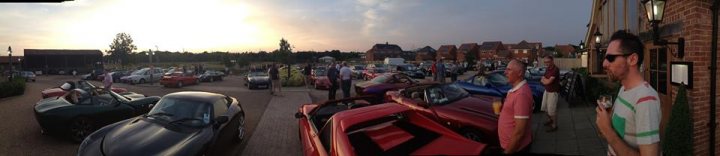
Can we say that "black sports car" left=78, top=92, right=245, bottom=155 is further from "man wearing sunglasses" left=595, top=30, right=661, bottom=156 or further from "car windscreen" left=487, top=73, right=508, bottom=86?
"car windscreen" left=487, top=73, right=508, bottom=86

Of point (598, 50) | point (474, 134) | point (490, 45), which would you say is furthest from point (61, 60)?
point (490, 45)

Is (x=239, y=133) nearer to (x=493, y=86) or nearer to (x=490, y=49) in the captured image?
(x=493, y=86)

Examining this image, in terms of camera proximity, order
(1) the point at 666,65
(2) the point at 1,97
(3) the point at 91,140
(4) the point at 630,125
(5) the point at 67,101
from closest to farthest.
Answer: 1. (4) the point at 630,125
2. (3) the point at 91,140
3. (1) the point at 666,65
4. (5) the point at 67,101
5. (2) the point at 1,97

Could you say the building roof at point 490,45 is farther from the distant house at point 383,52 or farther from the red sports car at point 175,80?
the red sports car at point 175,80

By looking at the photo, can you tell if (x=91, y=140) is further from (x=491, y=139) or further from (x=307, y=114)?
(x=491, y=139)

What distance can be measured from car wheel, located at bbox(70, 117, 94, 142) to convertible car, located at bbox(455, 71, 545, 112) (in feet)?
27.0

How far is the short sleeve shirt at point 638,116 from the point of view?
1.95 m

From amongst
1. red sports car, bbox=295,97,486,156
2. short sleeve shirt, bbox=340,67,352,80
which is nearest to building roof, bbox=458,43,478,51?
short sleeve shirt, bbox=340,67,352,80

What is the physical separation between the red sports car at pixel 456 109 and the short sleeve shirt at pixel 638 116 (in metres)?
3.06

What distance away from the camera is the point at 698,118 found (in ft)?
15.2

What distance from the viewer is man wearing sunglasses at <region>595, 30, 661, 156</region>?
6.43 feet

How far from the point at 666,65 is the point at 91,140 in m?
8.13

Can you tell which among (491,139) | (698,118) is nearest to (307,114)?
(491,139)

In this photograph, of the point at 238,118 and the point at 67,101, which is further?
the point at 67,101
